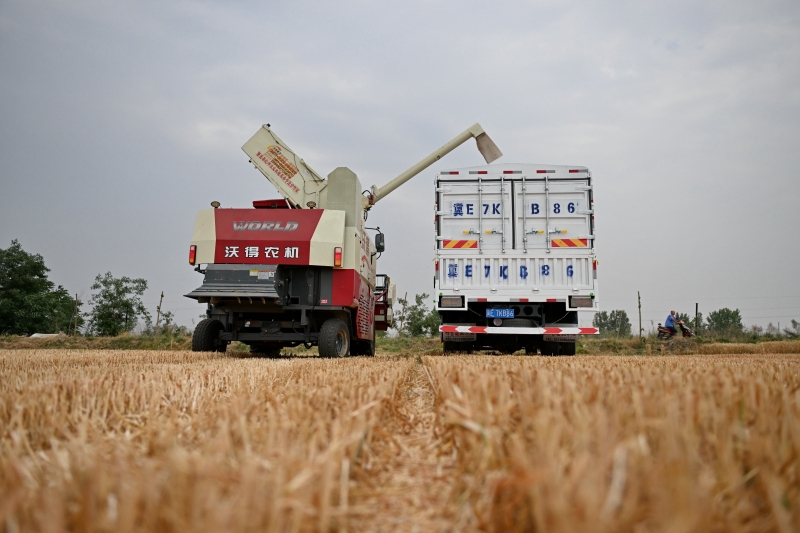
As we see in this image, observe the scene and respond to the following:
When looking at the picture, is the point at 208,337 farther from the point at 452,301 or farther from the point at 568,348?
the point at 568,348

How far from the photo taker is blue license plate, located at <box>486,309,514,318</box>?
8.79 metres

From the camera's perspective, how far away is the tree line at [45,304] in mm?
34553

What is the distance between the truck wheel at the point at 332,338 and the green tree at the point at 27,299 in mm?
37011

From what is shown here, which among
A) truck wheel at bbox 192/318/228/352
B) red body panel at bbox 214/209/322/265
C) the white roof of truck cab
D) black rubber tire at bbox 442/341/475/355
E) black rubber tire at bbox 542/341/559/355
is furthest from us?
black rubber tire at bbox 442/341/475/355

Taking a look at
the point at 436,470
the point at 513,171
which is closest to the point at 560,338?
the point at 513,171

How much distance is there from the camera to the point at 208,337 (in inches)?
359

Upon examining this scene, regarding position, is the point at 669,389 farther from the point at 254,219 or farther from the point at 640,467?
the point at 254,219

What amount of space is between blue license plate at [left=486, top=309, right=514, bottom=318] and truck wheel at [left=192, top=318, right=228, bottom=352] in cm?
452

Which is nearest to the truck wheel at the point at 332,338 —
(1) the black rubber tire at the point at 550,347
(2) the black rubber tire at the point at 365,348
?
(2) the black rubber tire at the point at 365,348

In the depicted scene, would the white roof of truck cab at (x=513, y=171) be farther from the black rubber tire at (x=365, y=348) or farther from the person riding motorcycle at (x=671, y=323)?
the person riding motorcycle at (x=671, y=323)

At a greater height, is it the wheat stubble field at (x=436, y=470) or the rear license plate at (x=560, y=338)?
the rear license plate at (x=560, y=338)

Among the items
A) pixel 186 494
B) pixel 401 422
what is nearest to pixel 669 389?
pixel 401 422

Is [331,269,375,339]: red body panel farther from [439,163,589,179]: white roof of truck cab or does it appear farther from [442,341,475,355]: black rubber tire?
[439,163,589,179]: white roof of truck cab

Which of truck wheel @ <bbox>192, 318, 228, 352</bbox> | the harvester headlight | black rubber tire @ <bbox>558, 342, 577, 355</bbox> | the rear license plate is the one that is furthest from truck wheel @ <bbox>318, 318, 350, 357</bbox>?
black rubber tire @ <bbox>558, 342, 577, 355</bbox>
